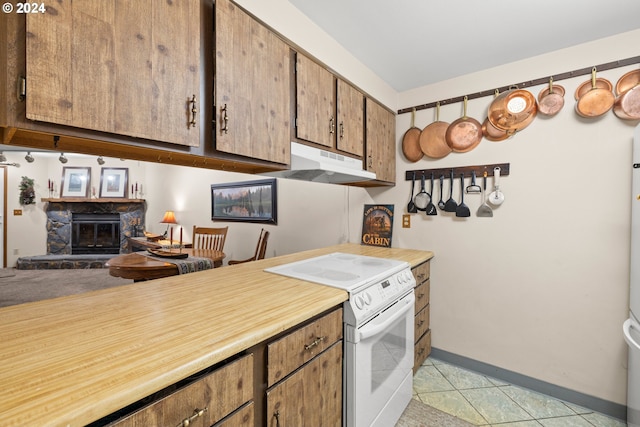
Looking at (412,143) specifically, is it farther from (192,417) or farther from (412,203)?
(192,417)

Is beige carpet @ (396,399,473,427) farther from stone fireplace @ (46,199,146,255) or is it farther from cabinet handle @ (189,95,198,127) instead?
stone fireplace @ (46,199,146,255)

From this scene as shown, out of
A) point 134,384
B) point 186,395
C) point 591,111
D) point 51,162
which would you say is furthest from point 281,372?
point 51,162

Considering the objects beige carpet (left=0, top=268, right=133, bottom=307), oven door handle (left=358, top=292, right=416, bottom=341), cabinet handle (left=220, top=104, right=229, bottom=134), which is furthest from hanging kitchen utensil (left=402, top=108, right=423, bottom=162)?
beige carpet (left=0, top=268, right=133, bottom=307)

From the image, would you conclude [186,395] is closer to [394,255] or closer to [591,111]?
[394,255]

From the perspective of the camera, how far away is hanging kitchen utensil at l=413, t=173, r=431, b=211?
2.35 meters

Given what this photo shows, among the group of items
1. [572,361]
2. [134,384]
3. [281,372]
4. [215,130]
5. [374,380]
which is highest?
[215,130]

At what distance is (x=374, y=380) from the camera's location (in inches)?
53.2

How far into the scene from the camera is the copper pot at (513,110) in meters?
1.92

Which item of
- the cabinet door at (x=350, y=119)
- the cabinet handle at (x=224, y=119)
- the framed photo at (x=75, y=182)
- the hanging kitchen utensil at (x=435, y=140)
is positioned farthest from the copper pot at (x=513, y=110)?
the framed photo at (x=75, y=182)

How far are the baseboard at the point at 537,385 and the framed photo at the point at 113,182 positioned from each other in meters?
7.02

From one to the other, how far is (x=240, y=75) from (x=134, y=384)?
1.15 meters

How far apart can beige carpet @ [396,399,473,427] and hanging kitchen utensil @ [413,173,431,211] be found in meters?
1.42

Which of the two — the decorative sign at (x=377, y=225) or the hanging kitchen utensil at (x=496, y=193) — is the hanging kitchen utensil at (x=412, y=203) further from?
the hanging kitchen utensil at (x=496, y=193)

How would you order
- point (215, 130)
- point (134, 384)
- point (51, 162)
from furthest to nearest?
1. point (51, 162)
2. point (215, 130)
3. point (134, 384)
